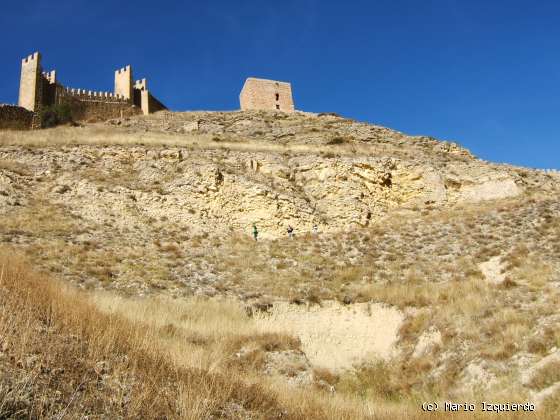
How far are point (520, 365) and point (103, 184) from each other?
66.9 feet

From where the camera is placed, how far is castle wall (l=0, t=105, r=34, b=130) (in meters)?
38.9

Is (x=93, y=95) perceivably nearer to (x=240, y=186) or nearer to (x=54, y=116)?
(x=54, y=116)

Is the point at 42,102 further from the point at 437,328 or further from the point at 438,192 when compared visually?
the point at 437,328

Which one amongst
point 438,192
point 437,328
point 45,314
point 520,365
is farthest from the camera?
point 438,192

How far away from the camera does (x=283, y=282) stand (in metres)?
17.5

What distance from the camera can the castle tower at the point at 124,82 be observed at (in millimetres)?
51125

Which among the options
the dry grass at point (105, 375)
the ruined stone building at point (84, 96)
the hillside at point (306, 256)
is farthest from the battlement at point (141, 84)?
the dry grass at point (105, 375)

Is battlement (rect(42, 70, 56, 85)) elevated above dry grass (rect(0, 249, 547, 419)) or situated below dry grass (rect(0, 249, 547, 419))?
above

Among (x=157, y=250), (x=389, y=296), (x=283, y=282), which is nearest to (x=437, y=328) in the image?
(x=389, y=296)

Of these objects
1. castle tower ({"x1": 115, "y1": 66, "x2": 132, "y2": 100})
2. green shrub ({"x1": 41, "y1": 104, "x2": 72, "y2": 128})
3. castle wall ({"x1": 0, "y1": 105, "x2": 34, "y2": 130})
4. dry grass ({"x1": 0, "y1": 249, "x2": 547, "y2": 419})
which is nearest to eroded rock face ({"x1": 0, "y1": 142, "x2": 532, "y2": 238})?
castle wall ({"x1": 0, "y1": 105, "x2": 34, "y2": 130})

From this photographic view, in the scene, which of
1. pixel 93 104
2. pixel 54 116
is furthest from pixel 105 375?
pixel 93 104

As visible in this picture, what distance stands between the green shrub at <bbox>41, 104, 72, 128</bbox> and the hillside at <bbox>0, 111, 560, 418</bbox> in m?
11.4

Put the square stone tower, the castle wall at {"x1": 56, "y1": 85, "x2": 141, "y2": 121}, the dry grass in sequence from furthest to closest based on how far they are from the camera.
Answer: the square stone tower
the castle wall at {"x1": 56, "y1": 85, "x2": 141, "y2": 121}
the dry grass

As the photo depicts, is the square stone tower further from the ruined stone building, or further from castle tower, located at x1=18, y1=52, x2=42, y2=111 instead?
castle tower, located at x1=18, y1=52, x2=42, y2=111
